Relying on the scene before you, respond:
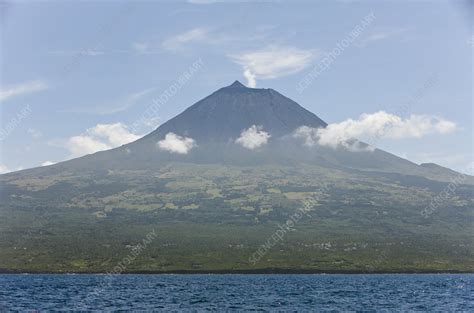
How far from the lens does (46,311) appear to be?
88.4 meters

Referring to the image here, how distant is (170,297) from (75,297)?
19.1m

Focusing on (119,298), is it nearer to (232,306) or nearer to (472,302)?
(232,306)

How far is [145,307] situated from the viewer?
96.9m

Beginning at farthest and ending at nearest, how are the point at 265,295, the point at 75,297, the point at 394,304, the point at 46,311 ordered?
the point at 265,295 < the point at 75,297 < the point at 394,304 < the point at 46,311

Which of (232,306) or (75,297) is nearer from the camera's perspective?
(232,306)

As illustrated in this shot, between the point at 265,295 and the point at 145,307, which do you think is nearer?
the point at 145,307

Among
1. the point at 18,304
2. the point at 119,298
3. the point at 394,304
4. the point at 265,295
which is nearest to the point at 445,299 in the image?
the point at 394,304

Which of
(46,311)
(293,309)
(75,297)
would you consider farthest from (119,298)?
(293,309)

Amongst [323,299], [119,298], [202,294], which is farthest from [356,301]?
[119,298]

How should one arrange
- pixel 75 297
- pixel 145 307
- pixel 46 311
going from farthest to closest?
pixel 75 297, pixel 145 307, pixel 46 311

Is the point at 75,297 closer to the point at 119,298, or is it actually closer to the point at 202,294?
the point at 119,298

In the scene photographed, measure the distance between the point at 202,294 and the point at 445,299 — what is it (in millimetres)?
52584

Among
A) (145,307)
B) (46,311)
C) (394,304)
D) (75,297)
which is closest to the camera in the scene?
(46,311)

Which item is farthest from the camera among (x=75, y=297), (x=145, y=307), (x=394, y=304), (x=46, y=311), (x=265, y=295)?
(x=265, y=295)
